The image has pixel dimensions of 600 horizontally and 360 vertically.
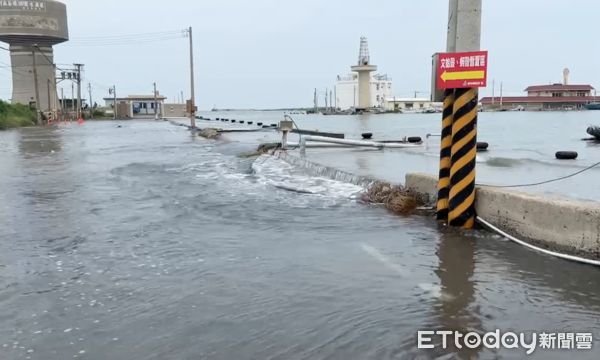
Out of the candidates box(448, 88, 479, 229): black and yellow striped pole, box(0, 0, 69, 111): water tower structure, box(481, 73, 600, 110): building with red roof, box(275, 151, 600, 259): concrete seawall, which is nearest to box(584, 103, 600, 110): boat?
box(481, 73, 600, 110): building with red roof

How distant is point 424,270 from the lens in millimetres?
5941

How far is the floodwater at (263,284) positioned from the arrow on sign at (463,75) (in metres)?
2.15

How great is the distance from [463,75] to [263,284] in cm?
425

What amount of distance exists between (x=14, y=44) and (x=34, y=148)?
6428 centimetres

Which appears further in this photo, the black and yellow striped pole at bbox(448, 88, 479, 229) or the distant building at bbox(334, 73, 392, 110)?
the distant building at bbox(334, 73, 392, 110)

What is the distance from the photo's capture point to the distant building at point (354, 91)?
16500 cm

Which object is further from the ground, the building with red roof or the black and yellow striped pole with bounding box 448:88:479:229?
the building with red roof

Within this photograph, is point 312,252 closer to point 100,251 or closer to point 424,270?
point 424,270

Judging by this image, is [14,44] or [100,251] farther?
[14,44]

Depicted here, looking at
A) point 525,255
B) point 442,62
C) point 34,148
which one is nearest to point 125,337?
point 525,255

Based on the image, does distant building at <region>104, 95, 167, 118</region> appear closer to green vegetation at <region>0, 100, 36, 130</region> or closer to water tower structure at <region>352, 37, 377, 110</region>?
green vegetation at <region>0, 100, 36, 130</region>

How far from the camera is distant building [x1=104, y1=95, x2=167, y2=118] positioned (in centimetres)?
9575

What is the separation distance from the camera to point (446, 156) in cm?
820

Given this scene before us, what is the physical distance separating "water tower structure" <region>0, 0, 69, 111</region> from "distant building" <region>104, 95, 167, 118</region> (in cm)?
1310
